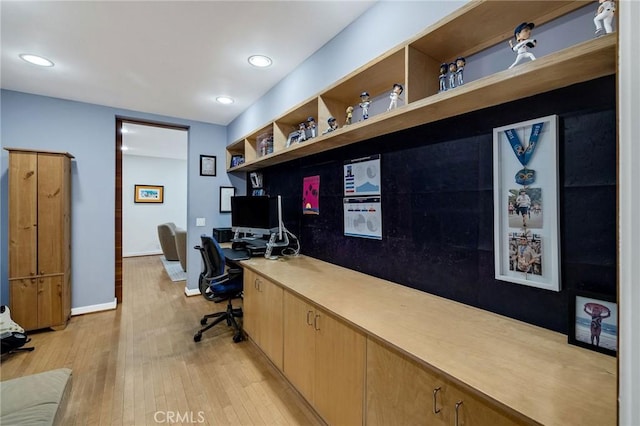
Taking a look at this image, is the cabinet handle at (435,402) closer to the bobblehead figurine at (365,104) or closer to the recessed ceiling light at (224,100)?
the bobblehead figurine at (365,104)

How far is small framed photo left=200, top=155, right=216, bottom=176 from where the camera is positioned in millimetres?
4156

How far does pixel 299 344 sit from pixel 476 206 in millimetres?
1328

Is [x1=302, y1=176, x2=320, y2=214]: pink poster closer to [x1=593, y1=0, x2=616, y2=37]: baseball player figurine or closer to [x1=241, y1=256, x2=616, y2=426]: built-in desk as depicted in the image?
[x1=241, y1=256, x2=616, y2=426]: built-in desk

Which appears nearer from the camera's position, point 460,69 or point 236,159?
point 460,69

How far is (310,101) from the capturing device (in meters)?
2.19

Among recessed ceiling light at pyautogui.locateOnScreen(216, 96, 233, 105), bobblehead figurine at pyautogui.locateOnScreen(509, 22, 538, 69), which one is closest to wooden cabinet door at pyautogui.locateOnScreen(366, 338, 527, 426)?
bobblehead figurine at pyautogui.locateOnScreen(509, 22, 538, 69)

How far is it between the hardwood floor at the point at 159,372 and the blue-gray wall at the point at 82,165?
19.1 inches

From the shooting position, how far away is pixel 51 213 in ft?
9.71

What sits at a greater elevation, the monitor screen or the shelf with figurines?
the shelf with figurines

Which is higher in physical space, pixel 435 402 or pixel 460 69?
pixel 460 69

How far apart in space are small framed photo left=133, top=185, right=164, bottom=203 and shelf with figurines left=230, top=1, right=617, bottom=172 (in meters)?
6.87

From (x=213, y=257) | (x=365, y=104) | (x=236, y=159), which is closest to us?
(x=365, y=104)

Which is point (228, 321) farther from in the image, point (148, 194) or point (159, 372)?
point (148, 194)

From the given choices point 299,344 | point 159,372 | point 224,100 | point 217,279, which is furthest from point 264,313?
point 224,100
